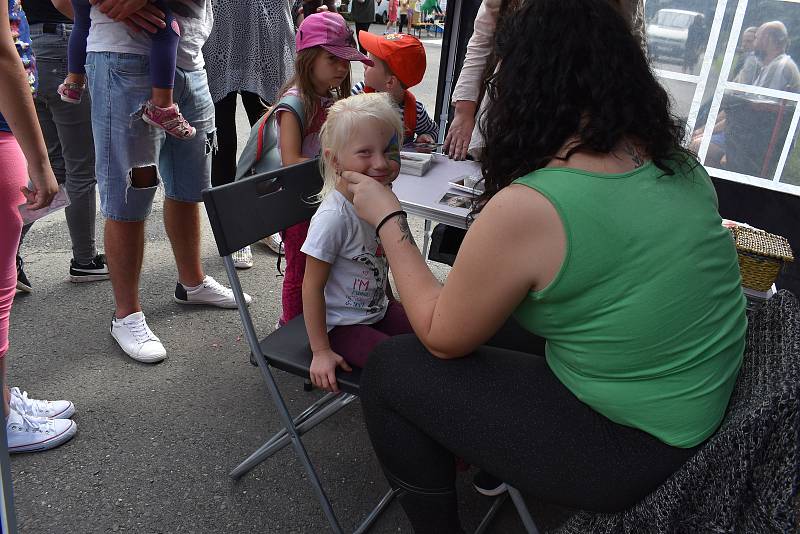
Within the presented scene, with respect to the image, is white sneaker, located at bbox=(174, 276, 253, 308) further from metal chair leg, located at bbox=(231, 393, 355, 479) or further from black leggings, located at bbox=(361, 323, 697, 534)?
black leggings, located at bbox=(361, 323, 697, 534)

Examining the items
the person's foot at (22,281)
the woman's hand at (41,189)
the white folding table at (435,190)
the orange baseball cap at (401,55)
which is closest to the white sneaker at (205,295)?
the person's foot at (22,281)

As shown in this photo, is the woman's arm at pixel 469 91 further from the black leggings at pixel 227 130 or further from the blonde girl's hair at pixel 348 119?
the black leggings at pixel 227 130

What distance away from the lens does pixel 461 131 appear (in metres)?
2.68

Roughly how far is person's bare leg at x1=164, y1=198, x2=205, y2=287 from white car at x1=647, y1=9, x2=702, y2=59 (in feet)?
8.30

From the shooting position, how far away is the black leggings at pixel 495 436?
45.3 inches

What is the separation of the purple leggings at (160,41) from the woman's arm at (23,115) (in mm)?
768

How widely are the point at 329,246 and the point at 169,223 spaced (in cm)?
138

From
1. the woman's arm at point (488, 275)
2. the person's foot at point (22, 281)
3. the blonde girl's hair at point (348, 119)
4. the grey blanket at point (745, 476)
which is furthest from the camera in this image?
the person's foot at point (22, 281)

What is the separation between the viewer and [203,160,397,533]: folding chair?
1.63 meters

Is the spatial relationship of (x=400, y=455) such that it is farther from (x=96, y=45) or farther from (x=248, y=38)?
(x=248, y=38)

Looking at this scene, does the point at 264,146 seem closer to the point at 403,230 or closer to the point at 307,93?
the point at 307,93

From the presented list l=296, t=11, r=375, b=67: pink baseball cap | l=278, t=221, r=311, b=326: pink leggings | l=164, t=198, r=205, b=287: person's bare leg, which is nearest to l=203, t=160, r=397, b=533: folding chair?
l=278, t=221, r=311, b=326: pink leggings

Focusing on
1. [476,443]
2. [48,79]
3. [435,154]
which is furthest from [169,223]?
[476,443]

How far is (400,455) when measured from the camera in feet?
4.41
